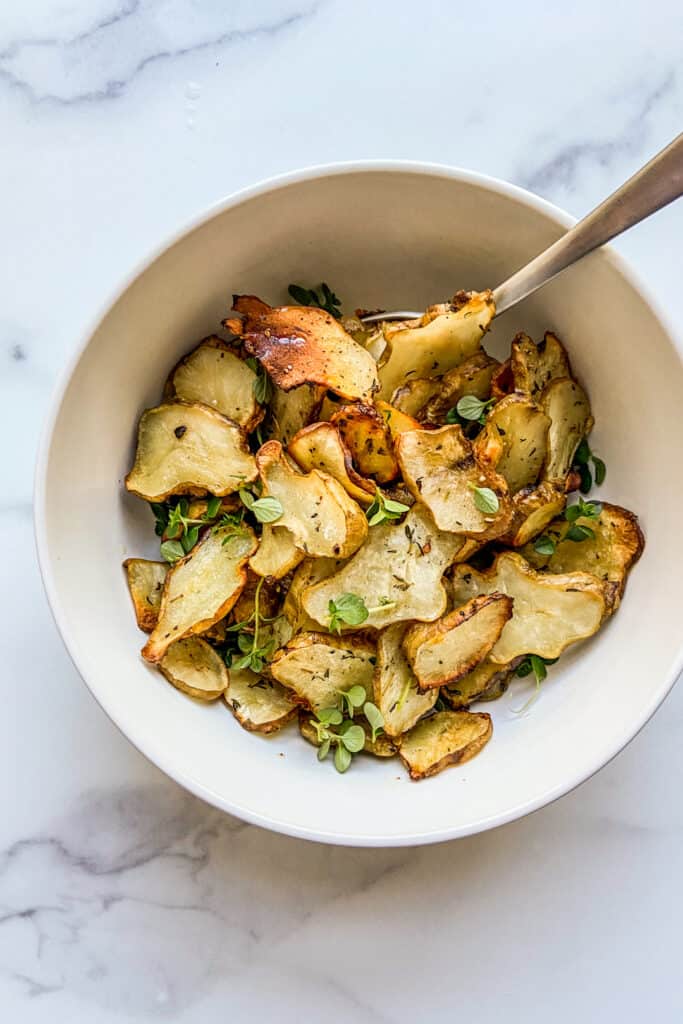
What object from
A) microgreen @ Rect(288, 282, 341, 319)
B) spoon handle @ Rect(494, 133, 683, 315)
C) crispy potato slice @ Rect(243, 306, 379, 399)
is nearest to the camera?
spoon handle @ Rect(494, 133, 683, 315)

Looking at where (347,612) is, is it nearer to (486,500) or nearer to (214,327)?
(486,500)

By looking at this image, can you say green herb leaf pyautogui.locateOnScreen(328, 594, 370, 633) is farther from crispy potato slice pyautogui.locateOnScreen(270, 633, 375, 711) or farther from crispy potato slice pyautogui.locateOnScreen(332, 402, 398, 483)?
crispy potato slice pyautogui.locateOnScreen(332, 402, 398, 483)

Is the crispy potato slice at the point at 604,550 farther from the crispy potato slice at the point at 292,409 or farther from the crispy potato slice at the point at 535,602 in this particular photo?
the crispy potato slice at the point at 292,409

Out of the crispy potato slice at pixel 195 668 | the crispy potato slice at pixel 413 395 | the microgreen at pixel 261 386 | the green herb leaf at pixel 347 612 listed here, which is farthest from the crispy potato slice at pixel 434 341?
the crispy potato slice at pixel 195 668

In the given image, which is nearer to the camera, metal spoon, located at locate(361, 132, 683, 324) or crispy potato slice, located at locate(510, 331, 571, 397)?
metal spoon, located at locate(361, 132, 683, 324)

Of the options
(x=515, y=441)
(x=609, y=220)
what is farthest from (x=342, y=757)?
(x=609, y=220)

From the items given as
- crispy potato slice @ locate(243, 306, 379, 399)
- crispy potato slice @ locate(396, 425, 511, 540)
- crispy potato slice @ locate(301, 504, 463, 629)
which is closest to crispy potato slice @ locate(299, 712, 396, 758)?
crispy potato slice @ locate(301, 504, 463, 629)
